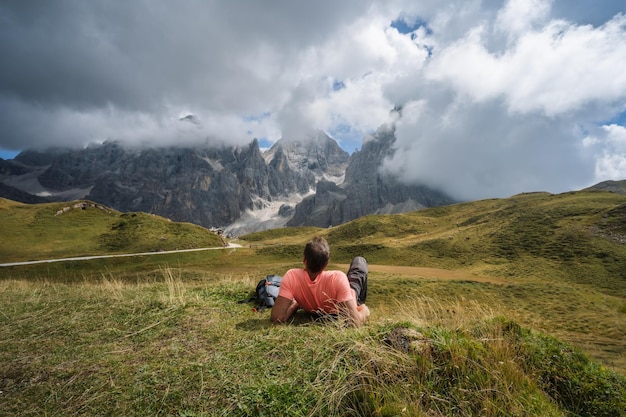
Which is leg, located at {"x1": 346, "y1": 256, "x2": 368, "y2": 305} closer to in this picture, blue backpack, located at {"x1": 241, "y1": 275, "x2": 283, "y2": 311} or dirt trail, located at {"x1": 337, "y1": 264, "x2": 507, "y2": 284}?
blue backpack, located at {"x1": 241, "y1": 275, "x2": 283, "y2": 311}

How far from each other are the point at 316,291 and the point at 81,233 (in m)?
88.3

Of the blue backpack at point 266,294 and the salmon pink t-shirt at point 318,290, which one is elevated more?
the salmon pink t-shirt at point 318,290

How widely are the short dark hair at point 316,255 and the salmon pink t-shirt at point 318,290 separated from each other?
0.22 metres

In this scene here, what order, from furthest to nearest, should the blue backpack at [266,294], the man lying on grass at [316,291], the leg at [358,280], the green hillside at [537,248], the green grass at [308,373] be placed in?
the green hillside at [537,248] < the blue backpack at [266,294] < the leg at [358,280] < the man lying on grass at [316,291] < the green grass at [308,373]

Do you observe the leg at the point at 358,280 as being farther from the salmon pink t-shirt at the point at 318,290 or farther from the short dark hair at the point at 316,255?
the short dark hair at the point at 316,255

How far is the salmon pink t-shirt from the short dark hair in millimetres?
223

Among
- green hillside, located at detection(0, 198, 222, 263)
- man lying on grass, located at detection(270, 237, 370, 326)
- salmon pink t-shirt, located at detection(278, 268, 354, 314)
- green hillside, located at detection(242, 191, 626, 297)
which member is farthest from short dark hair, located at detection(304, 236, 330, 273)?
green hillside, located at detection(0, 198, 222, 263)

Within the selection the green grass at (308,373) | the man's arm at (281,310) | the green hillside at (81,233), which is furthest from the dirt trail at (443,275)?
the green hillside at (81,233)

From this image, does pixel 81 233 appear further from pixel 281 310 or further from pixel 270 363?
pixel 270 363

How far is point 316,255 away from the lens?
6375mm

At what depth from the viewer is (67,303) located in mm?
8883

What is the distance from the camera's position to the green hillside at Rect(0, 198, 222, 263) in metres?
61.8

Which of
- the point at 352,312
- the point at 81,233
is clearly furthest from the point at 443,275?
the point at 81,233

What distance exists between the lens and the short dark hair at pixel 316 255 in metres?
6.38
